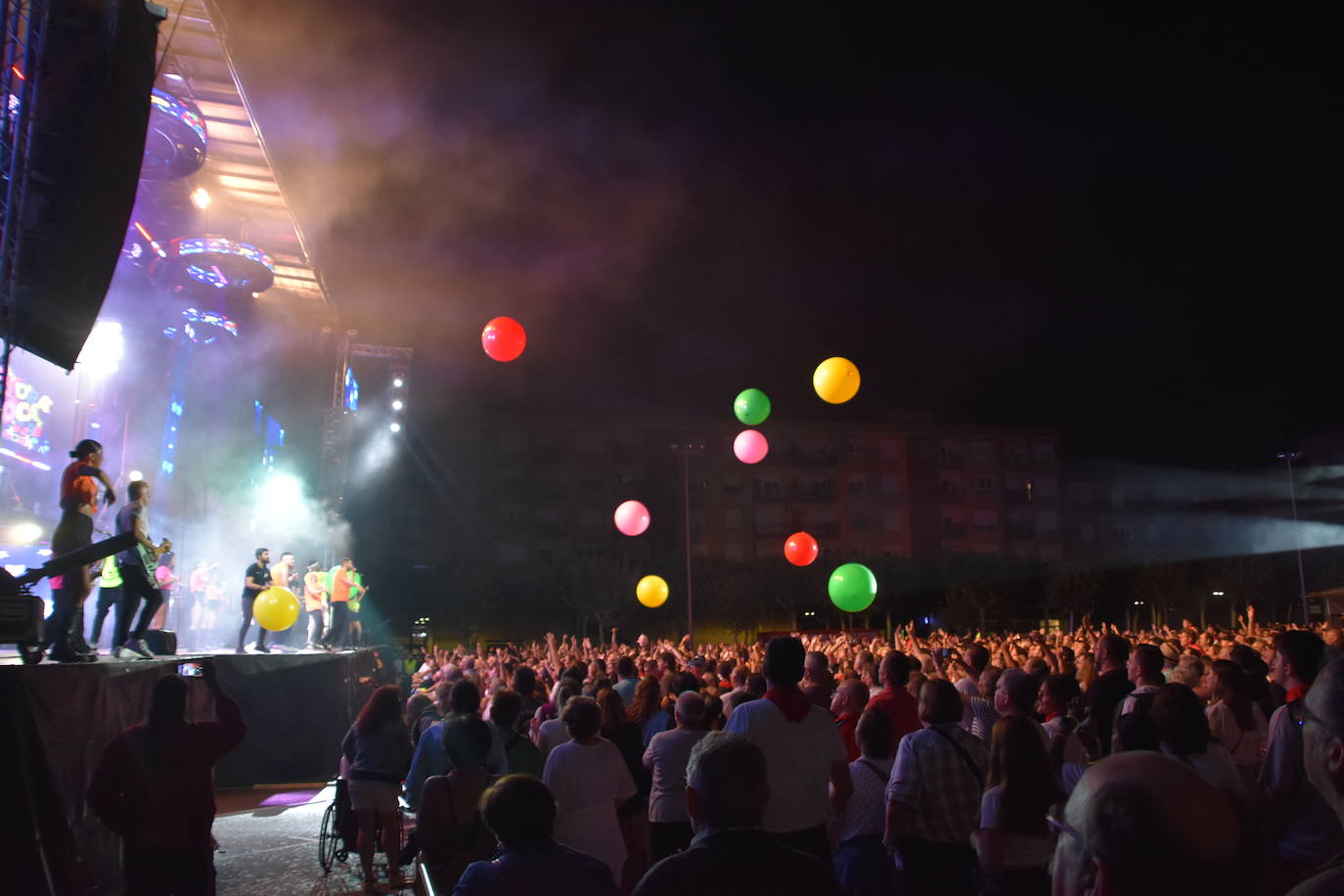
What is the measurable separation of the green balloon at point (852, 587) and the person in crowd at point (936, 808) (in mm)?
6871

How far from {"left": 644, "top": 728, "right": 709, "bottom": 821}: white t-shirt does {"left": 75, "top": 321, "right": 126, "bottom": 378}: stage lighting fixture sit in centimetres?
1353

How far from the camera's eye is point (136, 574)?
7848 millimetres

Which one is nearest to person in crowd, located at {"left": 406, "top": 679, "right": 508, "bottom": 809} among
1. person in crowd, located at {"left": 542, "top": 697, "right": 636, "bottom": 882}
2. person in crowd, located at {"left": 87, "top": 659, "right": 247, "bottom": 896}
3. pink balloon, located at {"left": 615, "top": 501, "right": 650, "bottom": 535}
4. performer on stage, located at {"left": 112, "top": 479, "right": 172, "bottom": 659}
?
person in crowd, located at {"left": 542, "top": 697, "right": 636, "bottom": 882}

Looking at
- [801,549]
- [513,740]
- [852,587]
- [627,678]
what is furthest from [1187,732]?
[801,549]

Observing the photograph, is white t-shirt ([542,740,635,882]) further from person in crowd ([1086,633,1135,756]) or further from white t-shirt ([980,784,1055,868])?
person in crowd ([1086,633,1135,756])

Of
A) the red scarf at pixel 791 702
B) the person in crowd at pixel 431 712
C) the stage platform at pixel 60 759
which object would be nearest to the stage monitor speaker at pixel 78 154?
the stage platform at pixel 60 759

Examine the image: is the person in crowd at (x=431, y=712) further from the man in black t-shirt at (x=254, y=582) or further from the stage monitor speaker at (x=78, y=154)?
the man in black t-shirt at (x=254, y=582)

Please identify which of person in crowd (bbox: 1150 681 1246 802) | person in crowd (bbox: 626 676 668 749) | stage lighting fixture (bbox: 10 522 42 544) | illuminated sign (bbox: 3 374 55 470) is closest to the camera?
person in crowd (bbox: 1150 681 1246 802)

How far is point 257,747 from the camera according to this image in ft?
38.0

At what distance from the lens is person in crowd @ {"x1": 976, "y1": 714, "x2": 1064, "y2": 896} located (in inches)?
136

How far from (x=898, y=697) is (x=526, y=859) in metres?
2.99

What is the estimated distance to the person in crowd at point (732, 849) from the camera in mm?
1964

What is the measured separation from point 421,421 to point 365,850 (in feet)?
155

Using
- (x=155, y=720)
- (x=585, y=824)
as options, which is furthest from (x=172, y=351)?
(x=585, y=824)
